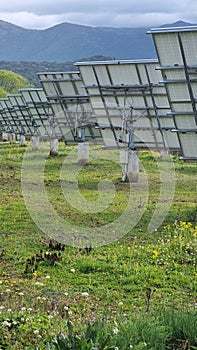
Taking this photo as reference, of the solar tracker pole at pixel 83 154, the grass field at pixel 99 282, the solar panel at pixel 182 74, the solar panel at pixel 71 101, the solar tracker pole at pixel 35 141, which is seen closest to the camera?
the grass field at pixel 99 282

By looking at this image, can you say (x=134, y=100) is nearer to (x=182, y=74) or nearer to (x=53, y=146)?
(x=182, y=74)

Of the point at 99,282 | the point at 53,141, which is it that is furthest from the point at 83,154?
the point at 99,282

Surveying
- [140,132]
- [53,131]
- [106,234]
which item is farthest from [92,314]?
[53,131]

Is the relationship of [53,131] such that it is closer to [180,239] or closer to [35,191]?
[35,191]

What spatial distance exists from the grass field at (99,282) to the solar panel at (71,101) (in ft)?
26.9

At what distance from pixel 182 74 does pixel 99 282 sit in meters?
5.75

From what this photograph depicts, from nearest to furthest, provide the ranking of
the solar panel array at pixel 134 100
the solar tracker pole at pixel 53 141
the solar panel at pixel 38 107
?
1. the solar panel array at pixel 134 100
2. the solar tracker pole at pixel 53 141
3. the solar panel at pixel 38 107

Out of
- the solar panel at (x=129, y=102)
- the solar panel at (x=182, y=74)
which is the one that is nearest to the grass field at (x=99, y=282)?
the solar panel at (x=182, y=74)

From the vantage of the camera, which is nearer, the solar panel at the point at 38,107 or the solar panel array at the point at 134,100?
the solar panel array at the point at 134,100

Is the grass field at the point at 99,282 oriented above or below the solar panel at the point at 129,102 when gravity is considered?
below

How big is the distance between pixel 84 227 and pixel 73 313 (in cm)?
511

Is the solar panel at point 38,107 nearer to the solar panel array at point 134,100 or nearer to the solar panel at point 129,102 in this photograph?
the solar panel array at point 134,100

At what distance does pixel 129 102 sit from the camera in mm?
18531

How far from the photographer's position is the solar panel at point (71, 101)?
23266mm
